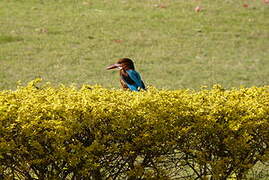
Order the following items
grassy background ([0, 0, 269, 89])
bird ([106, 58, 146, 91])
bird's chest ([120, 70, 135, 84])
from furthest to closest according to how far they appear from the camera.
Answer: grassy background ([0, 0, 269, 89])
bird's chest ([120, 70, 135, 84])
bird ([106, 58, 146, 91])

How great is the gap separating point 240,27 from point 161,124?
576 inches

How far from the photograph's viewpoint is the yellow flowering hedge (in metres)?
5.45

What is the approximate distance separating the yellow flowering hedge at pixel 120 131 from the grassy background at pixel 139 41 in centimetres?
777

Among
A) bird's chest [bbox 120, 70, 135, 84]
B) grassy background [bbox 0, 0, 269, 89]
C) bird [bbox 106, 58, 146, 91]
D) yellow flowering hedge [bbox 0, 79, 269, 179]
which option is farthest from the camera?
grassy background [bbox 0, 0, 269, 89]

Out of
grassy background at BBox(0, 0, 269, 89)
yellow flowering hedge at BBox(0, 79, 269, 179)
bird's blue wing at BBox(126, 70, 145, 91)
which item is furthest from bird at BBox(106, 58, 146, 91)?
grassy background at BBox(0, 0, 269, 89)

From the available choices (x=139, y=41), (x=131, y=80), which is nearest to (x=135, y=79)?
A: (x=131, y=80)

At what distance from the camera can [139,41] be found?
18000 mm

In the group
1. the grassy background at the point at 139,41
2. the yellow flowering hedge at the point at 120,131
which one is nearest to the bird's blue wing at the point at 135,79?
the yellow flowering hedge at the point at 120,131

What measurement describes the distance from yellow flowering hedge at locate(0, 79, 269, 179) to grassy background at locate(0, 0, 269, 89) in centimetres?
777

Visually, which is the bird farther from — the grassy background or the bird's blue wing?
the grassy background

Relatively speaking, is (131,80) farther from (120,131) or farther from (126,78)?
(120,131)

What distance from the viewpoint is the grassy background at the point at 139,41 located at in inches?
586

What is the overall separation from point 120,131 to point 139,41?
12.6 metres

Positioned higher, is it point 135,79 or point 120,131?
point 135,79
